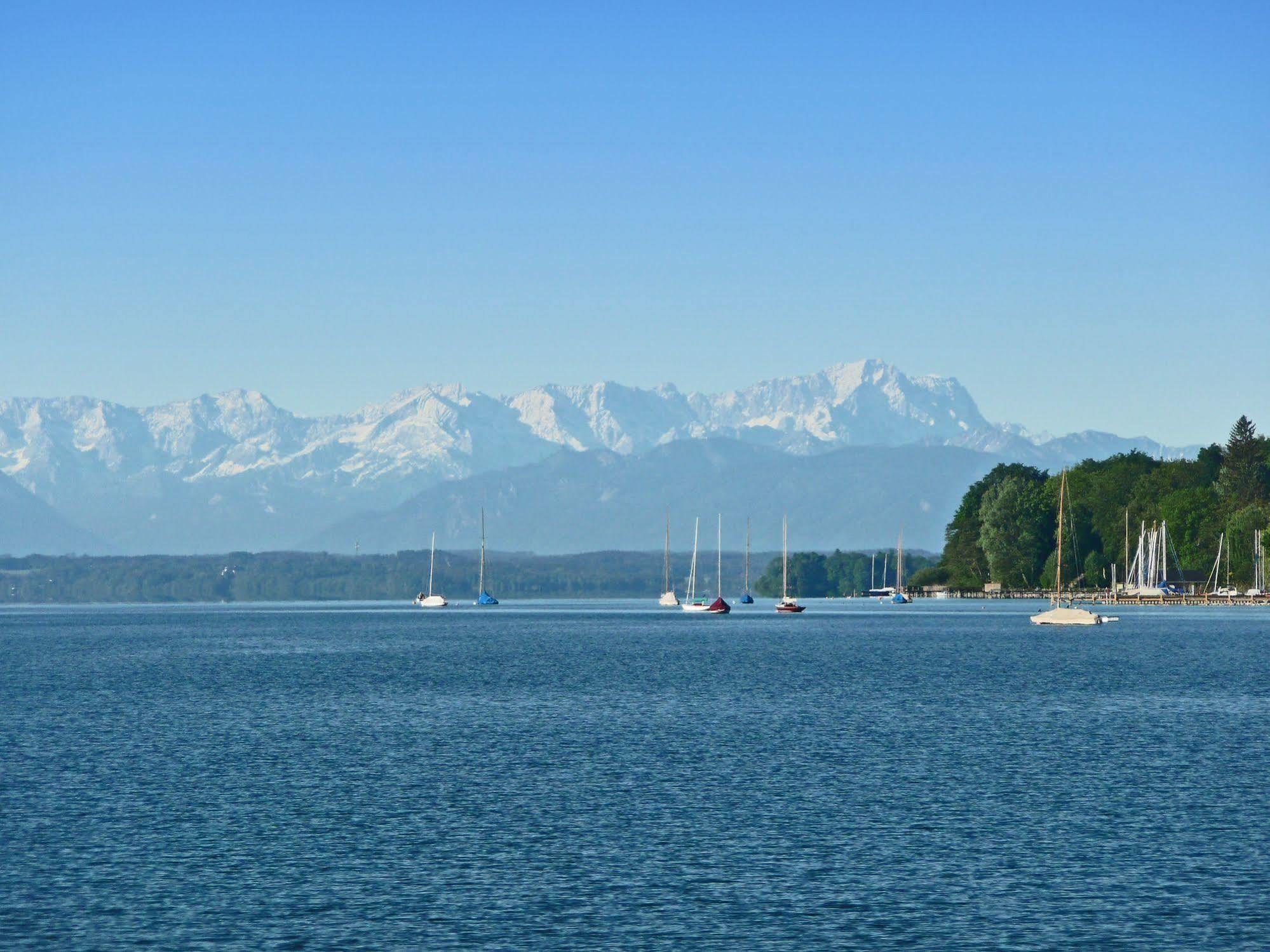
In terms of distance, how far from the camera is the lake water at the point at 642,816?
3562 cm

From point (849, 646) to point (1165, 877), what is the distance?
11600 centimetres

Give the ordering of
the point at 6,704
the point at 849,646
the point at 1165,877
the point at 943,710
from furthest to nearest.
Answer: the point at 849,646 < the point at 6,704 < the point at 943,710 < the point at 1165,877

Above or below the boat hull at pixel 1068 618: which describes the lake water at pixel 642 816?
below

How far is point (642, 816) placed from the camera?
48.9m

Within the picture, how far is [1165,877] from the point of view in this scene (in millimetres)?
39656

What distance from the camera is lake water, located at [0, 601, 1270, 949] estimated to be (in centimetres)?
3562

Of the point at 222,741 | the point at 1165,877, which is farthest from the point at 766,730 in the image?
the point at 1165,877

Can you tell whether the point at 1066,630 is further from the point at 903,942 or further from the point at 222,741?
the point at 903,942

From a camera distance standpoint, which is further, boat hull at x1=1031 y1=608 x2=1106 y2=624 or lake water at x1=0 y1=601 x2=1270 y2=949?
boat hull at x1=1031 y1=608 x2=1106 y2=624

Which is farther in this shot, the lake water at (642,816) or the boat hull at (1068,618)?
the boat hull at (1068,618)

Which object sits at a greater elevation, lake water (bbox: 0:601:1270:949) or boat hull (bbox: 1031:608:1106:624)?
boat hull (bbox: 1031:608:1106:624)

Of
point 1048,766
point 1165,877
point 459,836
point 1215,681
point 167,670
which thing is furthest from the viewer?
point 167,670

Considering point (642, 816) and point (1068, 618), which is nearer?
point (642, 816)

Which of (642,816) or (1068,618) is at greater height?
(1068,618)
